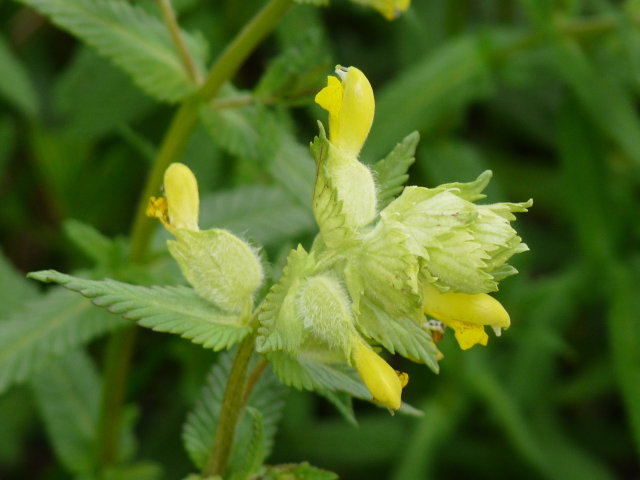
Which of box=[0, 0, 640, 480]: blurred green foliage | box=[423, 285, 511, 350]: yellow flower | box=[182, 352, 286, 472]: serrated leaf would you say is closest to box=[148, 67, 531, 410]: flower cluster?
box=[423, 285, 511, 350]: yellow flower

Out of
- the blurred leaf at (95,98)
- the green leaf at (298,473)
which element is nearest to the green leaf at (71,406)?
the blurred leaf at (95,98)

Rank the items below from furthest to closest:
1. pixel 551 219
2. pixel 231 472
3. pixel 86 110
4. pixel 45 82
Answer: pixel 551 219, pixel 45 82, pixel 86 110, pixel 231 472

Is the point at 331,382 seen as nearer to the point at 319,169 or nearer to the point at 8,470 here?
the point at 319,169

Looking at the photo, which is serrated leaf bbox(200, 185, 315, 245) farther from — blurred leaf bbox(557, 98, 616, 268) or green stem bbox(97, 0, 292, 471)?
blurred leaf bbox(557, 98, 616, 268)

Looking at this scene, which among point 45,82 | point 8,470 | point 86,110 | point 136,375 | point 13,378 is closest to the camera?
point 13,378

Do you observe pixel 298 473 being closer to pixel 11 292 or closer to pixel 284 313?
pixel 284 313

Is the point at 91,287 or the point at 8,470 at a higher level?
the point at 91,287

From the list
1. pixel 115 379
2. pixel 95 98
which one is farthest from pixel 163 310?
pixel 95 98

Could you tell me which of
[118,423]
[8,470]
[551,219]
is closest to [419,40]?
[551,219]
